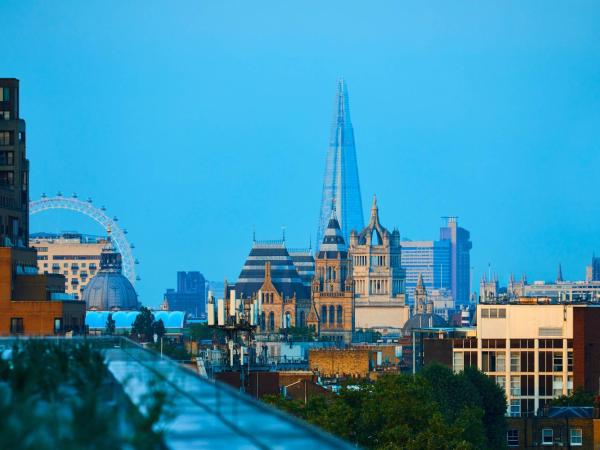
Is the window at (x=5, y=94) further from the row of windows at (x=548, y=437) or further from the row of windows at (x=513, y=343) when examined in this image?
the row of windows at (x=548, y=437)

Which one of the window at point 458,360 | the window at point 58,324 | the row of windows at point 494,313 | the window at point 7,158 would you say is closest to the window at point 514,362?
the row of windows at point 494,313

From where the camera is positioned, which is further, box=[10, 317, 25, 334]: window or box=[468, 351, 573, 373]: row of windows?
box=[468, 351, 573, 373]: row of windows

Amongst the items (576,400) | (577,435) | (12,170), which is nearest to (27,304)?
(12,170)

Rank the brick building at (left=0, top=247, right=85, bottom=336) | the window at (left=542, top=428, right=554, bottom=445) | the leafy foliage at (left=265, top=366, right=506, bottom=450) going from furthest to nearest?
1. the window at (left=542, top=428, right=554, bottom=445)
2. the brick building at (left=0, top=247, right=85, bottom=336)
3. the leafy foliage at (left=265, top=366, right=506, bottom=450)

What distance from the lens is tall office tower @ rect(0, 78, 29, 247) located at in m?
112

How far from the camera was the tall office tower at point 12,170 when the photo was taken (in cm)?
11169

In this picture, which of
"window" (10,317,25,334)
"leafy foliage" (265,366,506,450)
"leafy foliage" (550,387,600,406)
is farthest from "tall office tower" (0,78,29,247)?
"leafy foliage" (265,366,506,450)

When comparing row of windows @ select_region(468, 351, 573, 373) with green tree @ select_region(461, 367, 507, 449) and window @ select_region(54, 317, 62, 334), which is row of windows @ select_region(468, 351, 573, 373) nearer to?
green tree @ select_region(461, 367, 507, 449)

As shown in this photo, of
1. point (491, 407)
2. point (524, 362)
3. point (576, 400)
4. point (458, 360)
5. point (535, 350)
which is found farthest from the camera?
point (458, 360)

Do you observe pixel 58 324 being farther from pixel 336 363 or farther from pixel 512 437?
pixel 336 363

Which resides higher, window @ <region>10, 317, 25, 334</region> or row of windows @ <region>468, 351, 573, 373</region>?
window @ <region>10, 317, 25, 334</region>

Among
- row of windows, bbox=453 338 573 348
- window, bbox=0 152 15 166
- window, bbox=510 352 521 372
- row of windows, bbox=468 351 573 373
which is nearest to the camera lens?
window, bbox=0 152 15 166

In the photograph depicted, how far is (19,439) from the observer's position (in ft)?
54.4

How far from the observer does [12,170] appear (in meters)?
117
